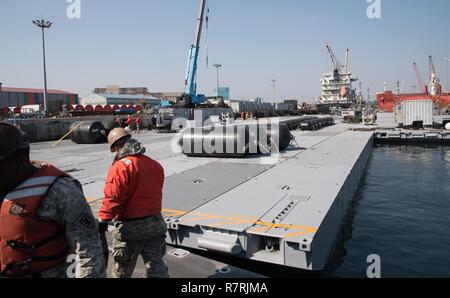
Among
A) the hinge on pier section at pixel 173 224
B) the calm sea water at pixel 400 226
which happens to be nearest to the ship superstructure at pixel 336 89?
the calm sea water at pixel 400 226

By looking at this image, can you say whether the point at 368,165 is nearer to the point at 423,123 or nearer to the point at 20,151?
the point at 423,123

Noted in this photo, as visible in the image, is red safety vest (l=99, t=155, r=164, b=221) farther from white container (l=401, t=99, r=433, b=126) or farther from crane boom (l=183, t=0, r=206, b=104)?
crane boom (l=183, t=0, r=206, b=104)

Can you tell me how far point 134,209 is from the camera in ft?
12.7

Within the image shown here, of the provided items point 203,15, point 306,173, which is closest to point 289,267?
point 306,173

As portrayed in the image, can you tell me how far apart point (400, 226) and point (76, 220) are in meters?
9.10

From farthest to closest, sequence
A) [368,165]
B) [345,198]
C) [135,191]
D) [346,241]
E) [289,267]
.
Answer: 1. [368,165]
2. [345,198]
3. [346,241]
4. [289,267]
5. [135,191]

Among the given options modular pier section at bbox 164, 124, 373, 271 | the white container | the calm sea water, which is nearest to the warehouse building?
the white container

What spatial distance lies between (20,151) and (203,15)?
42.8m

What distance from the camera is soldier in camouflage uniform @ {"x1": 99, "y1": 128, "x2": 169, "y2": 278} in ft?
12.4

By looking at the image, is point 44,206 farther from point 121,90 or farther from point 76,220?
point 121,90

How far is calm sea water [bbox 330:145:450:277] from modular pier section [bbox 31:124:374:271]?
2.03 feet

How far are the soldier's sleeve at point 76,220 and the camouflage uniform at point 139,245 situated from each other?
1205mm

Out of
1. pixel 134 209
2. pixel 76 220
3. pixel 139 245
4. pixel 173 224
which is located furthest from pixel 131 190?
pixel 173 224

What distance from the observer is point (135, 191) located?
3852 mm
